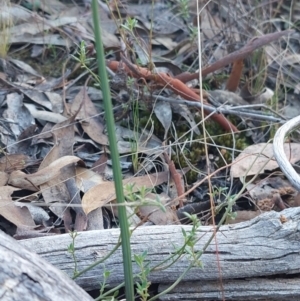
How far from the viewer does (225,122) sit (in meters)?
2.29

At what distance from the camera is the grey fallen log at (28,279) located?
1.18m

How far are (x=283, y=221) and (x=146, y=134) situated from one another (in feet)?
2.54

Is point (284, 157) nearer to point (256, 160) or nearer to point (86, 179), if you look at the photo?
point (256, 160)

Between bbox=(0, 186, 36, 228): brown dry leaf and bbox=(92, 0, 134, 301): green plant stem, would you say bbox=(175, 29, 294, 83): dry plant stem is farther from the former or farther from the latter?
bbox=(92, 0, 134, 301): green plant stem

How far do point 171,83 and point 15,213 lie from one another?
726 millimetres

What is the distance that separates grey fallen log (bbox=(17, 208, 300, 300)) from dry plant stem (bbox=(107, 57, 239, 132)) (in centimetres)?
70

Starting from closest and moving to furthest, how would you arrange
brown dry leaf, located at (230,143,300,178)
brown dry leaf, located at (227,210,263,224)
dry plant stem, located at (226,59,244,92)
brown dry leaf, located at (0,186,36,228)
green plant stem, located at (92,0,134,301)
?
green plant stem, located at (92,0,134,301) < brown dry leaf, located at (0,186,36,228) < brown dry leaf, located at (227,210,263,224) < brown dry leaf, located at (230,143,300,178) < dry plant stem, located at (226,59,244,92)

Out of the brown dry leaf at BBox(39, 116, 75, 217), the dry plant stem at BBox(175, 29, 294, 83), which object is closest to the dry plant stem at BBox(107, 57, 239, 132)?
the dry plant stem at BBox(175, 29, 294, 83)

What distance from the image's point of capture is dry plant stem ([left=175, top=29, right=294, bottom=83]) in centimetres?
234

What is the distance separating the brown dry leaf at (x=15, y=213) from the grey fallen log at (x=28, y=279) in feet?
1.81

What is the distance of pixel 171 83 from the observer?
227 cm

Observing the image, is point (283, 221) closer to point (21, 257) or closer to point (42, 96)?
point (21, 257)

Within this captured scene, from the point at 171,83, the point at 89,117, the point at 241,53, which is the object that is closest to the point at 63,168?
the point at 89,117

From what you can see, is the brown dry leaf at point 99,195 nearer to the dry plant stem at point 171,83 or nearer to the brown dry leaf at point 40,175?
the brown dry leaf at point 40,175
